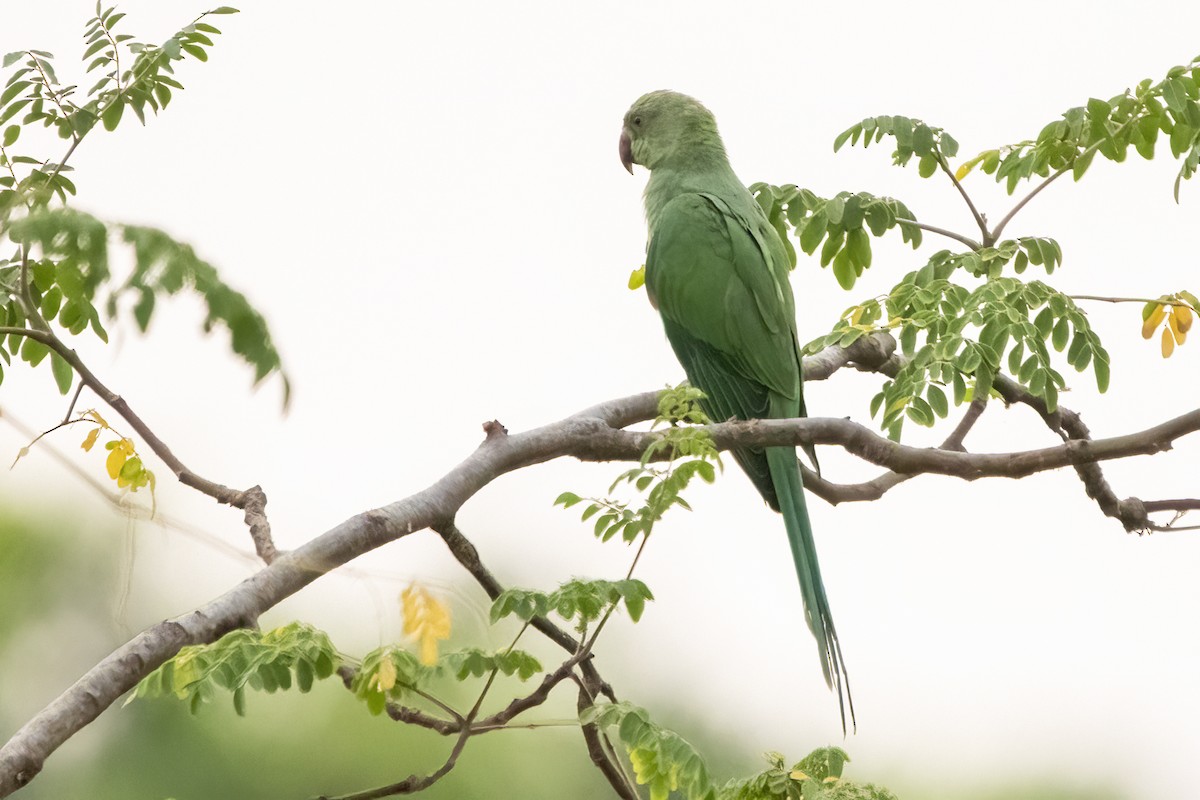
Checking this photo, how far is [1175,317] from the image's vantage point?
2000mm

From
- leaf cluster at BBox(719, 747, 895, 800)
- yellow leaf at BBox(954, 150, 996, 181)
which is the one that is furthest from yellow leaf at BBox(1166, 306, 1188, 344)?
leaf cluster at BBox(719, 747, 895, 800)

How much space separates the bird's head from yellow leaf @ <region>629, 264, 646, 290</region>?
0.40m

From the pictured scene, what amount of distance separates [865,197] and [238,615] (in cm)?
157

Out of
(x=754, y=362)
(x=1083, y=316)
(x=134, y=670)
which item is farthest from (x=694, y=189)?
(x=134, y=670)

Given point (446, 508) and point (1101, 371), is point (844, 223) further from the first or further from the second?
point (446, 508)

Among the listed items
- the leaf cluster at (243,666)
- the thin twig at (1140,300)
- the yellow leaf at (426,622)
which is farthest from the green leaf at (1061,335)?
the leaf cluster at (243,666)

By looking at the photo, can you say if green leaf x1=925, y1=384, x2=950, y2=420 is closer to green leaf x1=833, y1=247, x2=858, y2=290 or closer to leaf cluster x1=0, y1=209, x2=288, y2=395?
green leaf x1=833, y1=247, x2=858, y2=290

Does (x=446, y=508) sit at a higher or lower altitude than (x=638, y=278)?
lower

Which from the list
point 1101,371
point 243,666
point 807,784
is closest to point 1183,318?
point 1101,371

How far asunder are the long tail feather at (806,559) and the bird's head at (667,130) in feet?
3.51

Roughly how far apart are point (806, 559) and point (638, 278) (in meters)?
0.91

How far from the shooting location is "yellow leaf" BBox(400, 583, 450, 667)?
122 cm

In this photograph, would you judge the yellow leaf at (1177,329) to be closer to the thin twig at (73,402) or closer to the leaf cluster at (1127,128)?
the leaf cluster at (1127,128)

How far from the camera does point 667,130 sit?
304 cm
